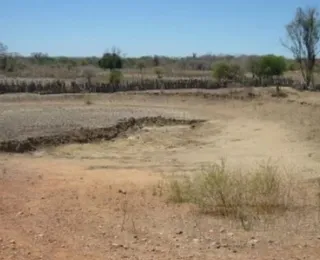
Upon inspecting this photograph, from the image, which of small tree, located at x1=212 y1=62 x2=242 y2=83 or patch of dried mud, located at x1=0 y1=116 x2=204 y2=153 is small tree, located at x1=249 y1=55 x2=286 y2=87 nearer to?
small tree, located at x1=212 y1=62 x2=242 y2=83

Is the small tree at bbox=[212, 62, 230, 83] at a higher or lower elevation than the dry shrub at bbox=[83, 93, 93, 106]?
higher

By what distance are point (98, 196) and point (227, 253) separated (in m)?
3.70

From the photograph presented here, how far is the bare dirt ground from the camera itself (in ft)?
21.0

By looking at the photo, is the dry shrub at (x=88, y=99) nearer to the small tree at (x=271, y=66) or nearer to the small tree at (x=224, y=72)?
the small tree at (x=224, y=72)

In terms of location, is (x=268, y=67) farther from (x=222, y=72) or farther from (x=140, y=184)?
(x=140, y=184)

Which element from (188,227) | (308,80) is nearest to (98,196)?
(188,227)

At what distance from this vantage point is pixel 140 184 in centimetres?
1079

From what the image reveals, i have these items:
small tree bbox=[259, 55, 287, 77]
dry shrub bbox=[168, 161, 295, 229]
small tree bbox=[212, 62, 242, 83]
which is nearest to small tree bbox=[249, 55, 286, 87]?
small tree bbox=[259, 55, 287, 77]

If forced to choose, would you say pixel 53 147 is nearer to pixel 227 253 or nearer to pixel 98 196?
pixel 98 196

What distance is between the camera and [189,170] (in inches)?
521

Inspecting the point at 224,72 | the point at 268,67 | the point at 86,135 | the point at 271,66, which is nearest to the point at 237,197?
the point at 86,135

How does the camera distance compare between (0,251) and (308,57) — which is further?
(308,57)

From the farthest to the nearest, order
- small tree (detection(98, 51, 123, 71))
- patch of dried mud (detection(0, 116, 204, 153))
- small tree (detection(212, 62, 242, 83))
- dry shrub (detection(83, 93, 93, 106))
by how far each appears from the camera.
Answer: small tree (detection(98, 51, 123, 71)), small tree (detection(212, 62, 242, 83)), dry shrub (detection(83, 93, 93, 106)), patch of dried mud (detection(0, 116, 204, 153))

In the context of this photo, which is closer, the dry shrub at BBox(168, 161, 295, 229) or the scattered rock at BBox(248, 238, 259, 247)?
the scattered rock at BBox(248, 238, 259, 247)
